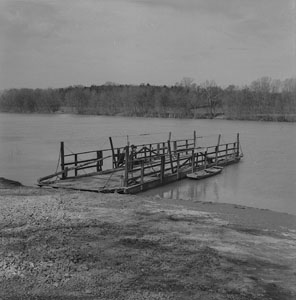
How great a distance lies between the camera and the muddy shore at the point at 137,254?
4125 millimetres

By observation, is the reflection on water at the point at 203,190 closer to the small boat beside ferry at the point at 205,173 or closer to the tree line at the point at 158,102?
the small boat beside ferry at the point at 205,173

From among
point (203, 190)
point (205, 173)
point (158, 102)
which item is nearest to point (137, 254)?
point (203, 190)

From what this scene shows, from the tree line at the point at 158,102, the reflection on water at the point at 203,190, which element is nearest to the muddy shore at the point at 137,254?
the reflection on water at the point at 203,190

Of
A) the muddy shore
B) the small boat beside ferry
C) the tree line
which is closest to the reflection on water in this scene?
the small boat beside ferry

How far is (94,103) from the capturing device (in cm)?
9581

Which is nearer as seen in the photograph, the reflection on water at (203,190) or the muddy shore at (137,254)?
the muddy shore at (137,254)

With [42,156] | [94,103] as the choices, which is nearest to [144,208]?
[42,156]

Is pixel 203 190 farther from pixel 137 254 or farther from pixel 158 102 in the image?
pixel 158 102

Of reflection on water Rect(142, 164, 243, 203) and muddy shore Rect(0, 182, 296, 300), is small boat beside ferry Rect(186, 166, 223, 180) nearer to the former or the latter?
reflection on water Rect(142, 164, 243, 203)

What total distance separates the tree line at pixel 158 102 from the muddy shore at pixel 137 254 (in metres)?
50.8

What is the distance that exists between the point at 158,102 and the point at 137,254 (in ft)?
267

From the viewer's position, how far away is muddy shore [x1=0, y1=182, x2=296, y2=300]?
13.5 ft

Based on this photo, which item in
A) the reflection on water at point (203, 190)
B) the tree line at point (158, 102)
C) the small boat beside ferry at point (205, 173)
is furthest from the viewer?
the tree line at point (158, 102)

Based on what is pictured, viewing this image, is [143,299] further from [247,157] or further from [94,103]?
[94,103]
